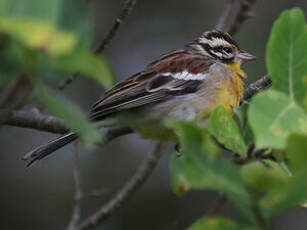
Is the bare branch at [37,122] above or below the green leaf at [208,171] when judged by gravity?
above

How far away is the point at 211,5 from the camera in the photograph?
32.4 feet

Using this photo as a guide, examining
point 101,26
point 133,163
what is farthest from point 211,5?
point 133,163

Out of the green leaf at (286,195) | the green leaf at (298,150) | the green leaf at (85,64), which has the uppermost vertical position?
the green leaf at (85,64)

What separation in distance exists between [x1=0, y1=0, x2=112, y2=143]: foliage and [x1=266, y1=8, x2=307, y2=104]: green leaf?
0.85m

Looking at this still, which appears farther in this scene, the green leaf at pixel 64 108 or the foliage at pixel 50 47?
the green leaf at pixel 64 108

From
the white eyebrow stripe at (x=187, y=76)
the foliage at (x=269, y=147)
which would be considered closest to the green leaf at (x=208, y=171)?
the foliage at (x=269, y=147)

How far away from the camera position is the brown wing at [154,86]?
498 centimetres

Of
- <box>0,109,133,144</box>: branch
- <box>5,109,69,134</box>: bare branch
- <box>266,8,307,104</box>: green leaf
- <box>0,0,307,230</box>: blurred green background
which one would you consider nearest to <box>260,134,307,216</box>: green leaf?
<box>266,8,307,104</box>: green leaf

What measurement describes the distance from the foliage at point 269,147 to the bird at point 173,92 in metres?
2.35

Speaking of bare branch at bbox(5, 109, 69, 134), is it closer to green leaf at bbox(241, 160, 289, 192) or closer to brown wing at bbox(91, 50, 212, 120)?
Result: brown wing at bbox(91, 50, 212, 120)

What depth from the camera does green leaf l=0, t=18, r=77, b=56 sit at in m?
1.49

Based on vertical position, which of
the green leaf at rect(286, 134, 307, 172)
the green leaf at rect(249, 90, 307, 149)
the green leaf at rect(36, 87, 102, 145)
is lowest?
the green leaf at rect(286, 134, 307, 172)

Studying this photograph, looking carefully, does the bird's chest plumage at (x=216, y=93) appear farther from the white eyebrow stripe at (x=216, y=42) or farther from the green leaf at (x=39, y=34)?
the green leaf at (x=39, y=34)

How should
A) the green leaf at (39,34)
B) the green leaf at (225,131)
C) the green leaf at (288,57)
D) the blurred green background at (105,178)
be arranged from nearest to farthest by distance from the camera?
the green leaf at (39,34)
the green leaf at (288,57)
the green leaf at (225,131)
the blurred green background at (105,178)
